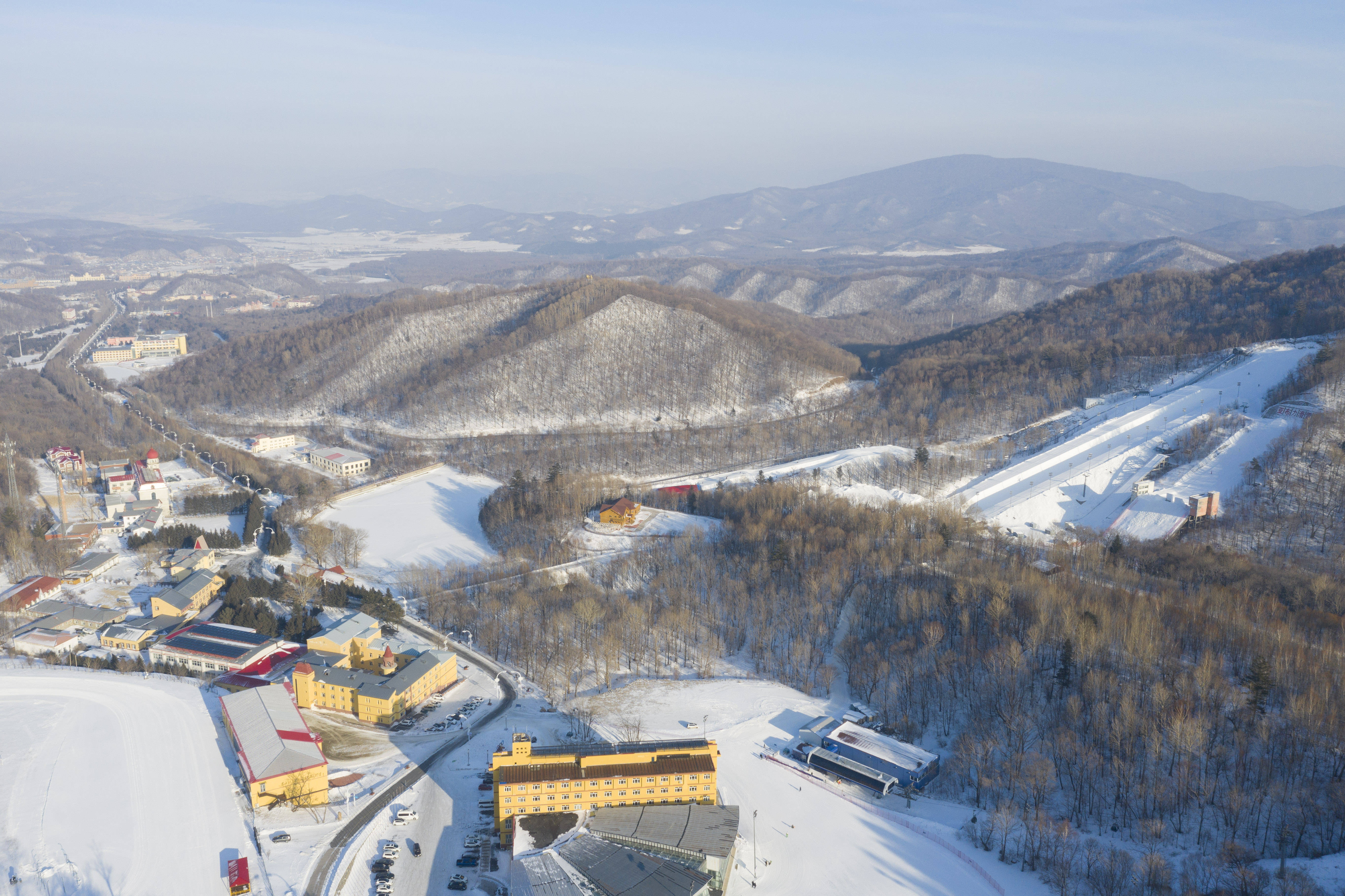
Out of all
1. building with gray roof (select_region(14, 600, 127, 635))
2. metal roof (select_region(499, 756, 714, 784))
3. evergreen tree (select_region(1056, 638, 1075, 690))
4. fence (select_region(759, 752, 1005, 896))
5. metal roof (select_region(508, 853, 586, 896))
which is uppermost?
evergreen tree (select_region(1056, 638, 1075, 690))

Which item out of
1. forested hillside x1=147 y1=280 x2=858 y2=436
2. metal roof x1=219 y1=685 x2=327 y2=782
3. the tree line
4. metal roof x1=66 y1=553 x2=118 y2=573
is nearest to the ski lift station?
the tree line

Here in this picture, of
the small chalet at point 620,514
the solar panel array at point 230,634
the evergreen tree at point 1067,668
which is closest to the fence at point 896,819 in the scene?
the evergreen tree at point 1067,668

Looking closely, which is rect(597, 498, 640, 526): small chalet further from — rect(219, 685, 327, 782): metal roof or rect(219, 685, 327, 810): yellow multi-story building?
rect(219, 685, 327, 810): yellow multi-story building

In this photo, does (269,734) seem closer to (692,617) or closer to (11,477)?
(692,617)

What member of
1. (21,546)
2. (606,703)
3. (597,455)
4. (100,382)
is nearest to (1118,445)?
(597,455)

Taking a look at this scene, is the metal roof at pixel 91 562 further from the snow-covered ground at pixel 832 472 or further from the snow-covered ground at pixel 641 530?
the snow-covered ground at pixel 832 472

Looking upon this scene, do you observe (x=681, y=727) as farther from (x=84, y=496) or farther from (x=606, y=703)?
(x=84, y=496)
